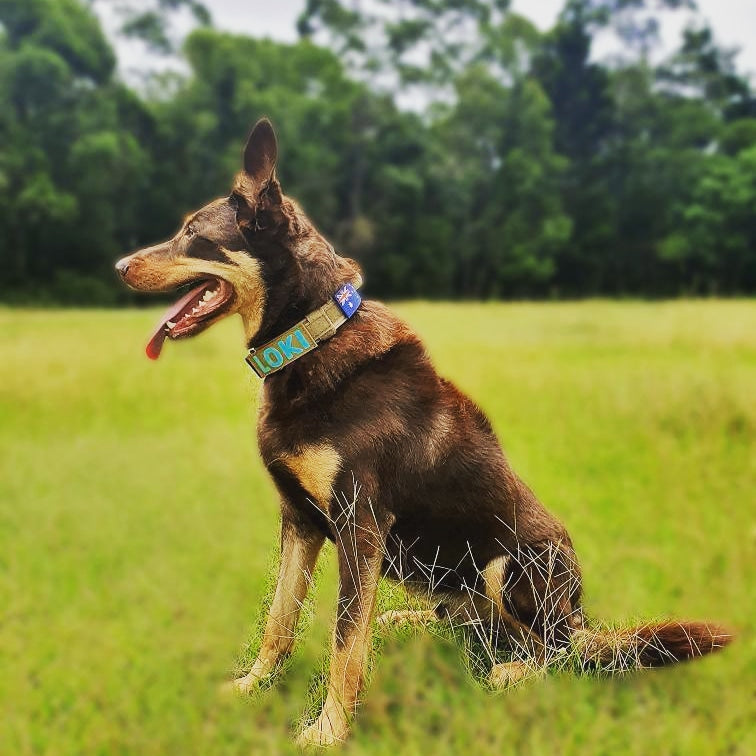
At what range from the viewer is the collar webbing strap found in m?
1.68

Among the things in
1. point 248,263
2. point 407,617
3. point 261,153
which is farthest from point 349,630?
point 261,153

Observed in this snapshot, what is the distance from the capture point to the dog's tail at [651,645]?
193 centimetres

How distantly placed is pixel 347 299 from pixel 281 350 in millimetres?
191

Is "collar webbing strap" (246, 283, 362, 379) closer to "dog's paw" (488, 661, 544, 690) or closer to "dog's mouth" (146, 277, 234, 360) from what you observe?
"dog's mouth" (146, 277, 234, 360)

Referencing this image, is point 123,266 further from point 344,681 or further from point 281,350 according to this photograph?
point 344,681

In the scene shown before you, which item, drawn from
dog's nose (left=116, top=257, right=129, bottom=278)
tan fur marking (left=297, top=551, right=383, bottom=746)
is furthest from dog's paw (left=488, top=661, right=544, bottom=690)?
dog's nose (left=116, top=257, right=129, bottom=278)

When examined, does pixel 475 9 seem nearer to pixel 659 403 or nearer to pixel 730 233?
pixel 659 403

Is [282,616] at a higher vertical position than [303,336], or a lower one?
lower

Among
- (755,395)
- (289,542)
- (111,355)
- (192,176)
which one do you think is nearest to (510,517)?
(289,542)

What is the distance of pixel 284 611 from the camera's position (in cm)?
184

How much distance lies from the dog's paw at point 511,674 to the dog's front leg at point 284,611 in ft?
1.70

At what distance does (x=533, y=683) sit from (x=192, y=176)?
21864 mm

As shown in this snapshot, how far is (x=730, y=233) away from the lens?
128 ft

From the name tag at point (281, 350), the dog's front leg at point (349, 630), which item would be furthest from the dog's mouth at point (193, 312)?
the dog's front leg at point (349, 630)
